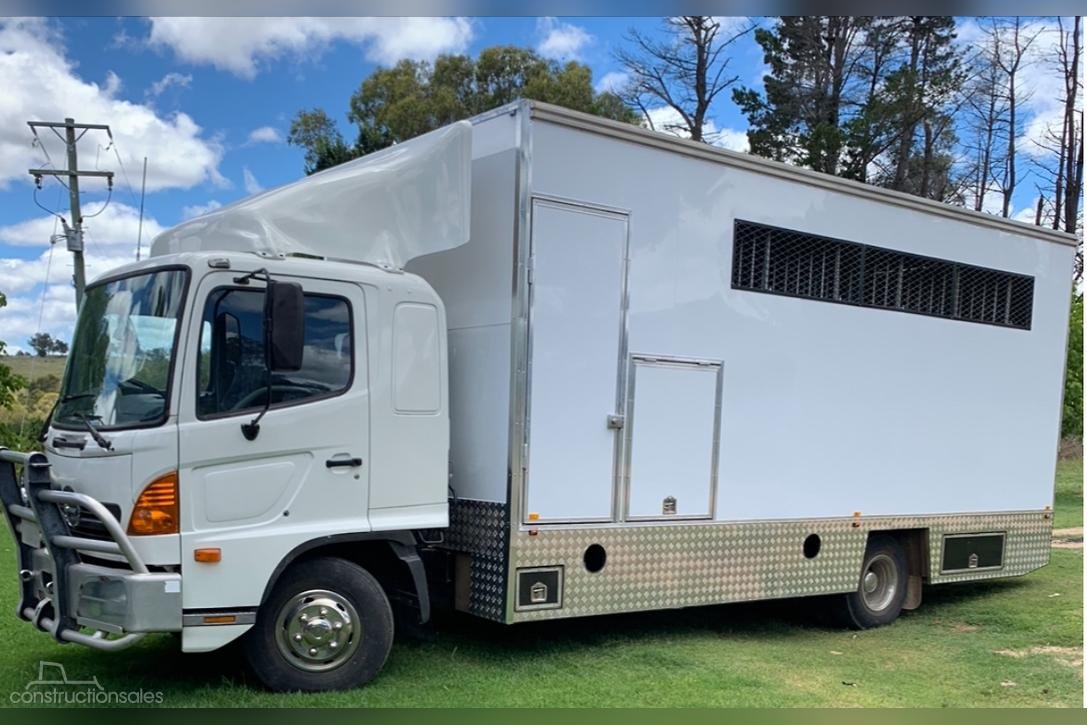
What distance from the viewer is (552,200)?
6742mm

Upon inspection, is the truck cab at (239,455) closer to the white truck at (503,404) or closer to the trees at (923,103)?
the white truck at (503,404)

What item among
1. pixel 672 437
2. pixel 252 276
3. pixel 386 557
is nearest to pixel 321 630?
pixel 386 557

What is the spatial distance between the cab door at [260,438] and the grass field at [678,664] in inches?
29.9

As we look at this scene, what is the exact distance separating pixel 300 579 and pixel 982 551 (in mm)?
6854

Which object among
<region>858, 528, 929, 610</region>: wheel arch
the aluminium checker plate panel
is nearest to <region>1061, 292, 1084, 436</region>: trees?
<region>858, 528, 929, 610</region>: wheel arch

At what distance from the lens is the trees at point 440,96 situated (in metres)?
28.6

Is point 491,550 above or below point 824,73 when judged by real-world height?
below

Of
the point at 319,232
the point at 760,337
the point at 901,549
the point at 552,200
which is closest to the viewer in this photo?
the point at 319,232

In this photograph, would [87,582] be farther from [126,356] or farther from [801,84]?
[801,84]

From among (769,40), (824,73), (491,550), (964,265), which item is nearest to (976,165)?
(824,73)

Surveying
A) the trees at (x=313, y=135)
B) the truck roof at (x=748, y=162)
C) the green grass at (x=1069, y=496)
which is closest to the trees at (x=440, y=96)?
the trees at (x=313, y=135)

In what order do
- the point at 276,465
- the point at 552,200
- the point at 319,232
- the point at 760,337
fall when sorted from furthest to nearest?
the point at 760,337 → the point at 552,200 → the point at 319,232 → the point at 276,465

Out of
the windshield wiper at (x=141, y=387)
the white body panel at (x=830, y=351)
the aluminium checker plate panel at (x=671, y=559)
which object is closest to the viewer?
the windshield wiper at (x=141, y=387)

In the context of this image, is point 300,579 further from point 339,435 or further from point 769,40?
point 769,40
